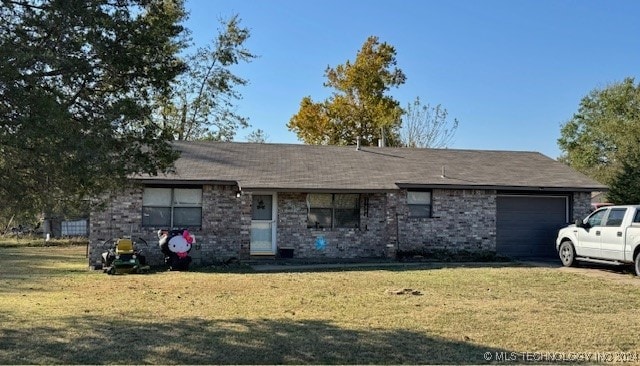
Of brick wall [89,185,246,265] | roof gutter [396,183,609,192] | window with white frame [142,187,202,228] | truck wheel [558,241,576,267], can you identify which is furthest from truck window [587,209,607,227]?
window with white frame [142,187,202,228]

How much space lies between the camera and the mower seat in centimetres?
1589

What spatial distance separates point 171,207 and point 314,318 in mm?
10408

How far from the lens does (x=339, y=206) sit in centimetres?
1952

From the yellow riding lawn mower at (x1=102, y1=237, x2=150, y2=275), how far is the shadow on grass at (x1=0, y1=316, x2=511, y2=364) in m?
7.29

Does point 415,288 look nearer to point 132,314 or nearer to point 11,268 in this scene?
point 132,314

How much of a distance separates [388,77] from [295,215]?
24.2 m

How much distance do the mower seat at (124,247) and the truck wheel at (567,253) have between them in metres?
12.2

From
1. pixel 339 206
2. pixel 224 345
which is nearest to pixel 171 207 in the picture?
pixel 339 206

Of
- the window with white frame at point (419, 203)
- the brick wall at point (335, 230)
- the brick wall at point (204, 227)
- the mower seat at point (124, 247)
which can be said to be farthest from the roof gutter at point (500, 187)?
the mower seat at point (124, 247)

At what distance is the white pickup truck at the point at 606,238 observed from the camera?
14.6 m

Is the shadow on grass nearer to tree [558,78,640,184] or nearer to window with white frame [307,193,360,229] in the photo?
window with white frame [307,193,360,229]

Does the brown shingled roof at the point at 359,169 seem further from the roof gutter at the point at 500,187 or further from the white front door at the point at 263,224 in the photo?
the white front door at the point at 263,224

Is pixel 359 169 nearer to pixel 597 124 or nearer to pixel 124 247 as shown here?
pixel 124 247

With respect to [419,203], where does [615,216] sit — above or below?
below
